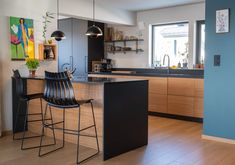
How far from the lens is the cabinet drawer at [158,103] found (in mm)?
5648

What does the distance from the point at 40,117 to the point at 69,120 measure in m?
0.76

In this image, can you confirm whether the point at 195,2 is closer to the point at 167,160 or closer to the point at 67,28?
the point at 67,28

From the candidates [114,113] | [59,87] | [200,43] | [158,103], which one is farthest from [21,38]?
[200,43]

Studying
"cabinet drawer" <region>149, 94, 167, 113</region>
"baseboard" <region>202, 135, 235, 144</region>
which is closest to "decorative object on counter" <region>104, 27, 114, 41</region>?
"cabinet drawer" <region>149, 94, 167, 113</region>

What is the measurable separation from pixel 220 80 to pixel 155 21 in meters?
3.08

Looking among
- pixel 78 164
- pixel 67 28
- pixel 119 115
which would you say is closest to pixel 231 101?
pixel 119 115

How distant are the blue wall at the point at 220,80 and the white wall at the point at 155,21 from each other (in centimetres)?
199

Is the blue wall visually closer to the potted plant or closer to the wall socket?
the wall socket

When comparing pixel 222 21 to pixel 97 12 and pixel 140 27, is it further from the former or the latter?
pixel 140 27

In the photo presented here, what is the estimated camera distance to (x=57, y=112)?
158 inches

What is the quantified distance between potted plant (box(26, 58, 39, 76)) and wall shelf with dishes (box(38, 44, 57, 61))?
12.5 inches

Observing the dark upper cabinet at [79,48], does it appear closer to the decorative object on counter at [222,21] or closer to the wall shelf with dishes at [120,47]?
the wall shelf with dishes at [120,47]

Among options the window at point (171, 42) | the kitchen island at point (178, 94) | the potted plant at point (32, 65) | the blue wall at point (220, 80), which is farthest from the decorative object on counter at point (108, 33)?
the blue wall at point (220, 80)

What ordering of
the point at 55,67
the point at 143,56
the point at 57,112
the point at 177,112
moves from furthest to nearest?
the point at 143,56, the point at 177,112, the point at 55,67, the point at 57,112
